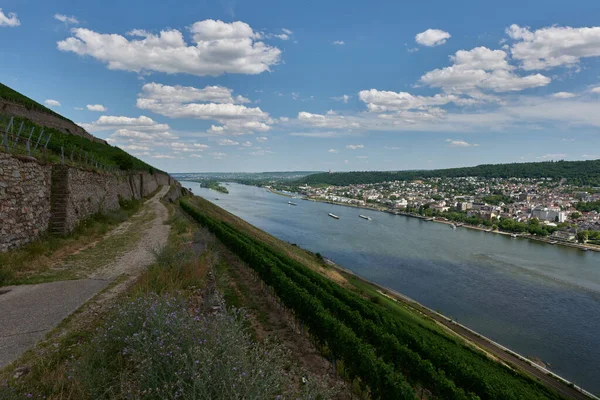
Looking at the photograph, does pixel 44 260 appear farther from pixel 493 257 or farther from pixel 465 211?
pixel 465 211

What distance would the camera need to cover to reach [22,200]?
8320 millimetres

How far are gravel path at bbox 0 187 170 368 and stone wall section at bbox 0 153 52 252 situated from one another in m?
2.29

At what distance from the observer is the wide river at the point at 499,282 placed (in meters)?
22.5

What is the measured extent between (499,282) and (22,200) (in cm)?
3914

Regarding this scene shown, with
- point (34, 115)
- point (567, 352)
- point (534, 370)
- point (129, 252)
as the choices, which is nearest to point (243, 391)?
point (129, 252)

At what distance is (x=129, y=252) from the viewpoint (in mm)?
9805

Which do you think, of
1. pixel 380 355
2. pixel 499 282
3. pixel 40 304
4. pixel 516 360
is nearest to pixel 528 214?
pixel 499 282

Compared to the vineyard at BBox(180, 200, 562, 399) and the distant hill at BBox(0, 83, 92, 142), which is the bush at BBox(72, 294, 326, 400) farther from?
the distant hill at BBox(0, 83, 92, 142)

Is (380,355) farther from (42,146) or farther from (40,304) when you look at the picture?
(42,146)

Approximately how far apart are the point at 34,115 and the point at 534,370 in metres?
46.0

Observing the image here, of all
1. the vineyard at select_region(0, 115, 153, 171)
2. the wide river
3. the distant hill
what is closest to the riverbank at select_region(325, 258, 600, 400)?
the wide river

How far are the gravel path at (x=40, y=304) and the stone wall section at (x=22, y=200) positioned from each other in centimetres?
229

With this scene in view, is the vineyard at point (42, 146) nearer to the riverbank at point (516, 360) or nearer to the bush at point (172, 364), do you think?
the bush at point (172, 364)

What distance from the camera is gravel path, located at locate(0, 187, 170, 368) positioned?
13.8 ft
